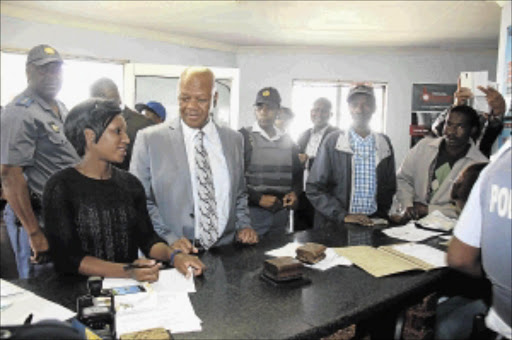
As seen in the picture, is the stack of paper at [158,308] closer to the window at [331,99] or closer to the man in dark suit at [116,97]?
the man in dark suit at [116,97]

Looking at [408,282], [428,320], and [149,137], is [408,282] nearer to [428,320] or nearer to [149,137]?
[428,320]

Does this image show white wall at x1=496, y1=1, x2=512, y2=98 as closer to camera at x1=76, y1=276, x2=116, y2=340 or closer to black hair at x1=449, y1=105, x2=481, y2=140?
black hair at x1=449, y1=105, x2=481, y2=140

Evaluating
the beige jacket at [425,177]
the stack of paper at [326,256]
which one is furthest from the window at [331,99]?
the stack of paper at [326,256]

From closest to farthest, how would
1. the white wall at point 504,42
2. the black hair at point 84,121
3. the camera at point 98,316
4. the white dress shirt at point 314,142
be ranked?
the camera at point 98,316 → the black hair at point 84,121 → the white wall at point 504,42 → the white dress shirt at point 314,142

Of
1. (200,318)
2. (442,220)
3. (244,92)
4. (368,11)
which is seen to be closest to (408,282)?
(200,318)

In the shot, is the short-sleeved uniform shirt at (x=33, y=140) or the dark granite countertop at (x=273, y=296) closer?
the dark granite countertop at (x=273, y=296)

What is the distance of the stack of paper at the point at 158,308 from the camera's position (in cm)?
124

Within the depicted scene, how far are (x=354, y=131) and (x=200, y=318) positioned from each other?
6.58ft

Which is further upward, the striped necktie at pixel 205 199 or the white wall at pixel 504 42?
the white wall at pixel 504 42

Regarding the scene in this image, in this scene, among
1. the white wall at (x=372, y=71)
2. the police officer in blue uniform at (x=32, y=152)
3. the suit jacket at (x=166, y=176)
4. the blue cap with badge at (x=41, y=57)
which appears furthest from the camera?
the white wall at (x=372, y=71)

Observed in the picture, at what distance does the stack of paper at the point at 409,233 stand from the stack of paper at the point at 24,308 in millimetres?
1795

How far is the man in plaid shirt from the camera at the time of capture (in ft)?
Answer: 9.45

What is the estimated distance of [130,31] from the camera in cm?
661

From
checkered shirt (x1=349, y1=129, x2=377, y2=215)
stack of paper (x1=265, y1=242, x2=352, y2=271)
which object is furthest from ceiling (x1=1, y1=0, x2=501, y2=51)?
stack of paper (x1=265, y1=242, x2=352, y2=271)
